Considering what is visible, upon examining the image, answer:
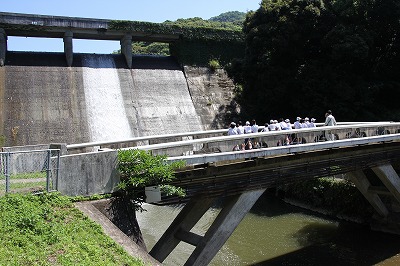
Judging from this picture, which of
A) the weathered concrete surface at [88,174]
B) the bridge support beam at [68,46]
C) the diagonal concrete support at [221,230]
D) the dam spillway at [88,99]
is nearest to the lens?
the weathered concrete surface at [88,174]

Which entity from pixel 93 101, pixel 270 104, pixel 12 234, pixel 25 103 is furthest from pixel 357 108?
pixel 12 234

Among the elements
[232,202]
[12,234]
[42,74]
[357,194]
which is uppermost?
[42,74]

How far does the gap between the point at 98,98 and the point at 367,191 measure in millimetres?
20589

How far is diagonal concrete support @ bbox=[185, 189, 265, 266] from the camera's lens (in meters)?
10.7

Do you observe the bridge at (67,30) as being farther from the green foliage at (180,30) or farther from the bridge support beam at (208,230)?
the bridge support beam at (208,230)

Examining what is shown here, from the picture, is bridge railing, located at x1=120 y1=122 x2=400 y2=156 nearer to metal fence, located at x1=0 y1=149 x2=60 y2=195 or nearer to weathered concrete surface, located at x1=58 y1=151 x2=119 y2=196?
weathered concrete surface, located at x1=58 y1=151 x2=119 y2=196

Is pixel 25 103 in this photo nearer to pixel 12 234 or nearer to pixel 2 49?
pixel 2 49

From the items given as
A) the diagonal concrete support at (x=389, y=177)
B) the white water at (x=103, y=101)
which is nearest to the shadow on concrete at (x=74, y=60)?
the white water at (x=103, y=101)

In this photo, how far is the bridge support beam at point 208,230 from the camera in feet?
35.2

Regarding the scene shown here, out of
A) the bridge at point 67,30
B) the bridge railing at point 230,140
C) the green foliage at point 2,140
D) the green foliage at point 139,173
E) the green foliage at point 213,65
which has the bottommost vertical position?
the green foliage at point 2,140

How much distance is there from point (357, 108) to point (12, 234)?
24.8m

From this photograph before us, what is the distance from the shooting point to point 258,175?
468 inches

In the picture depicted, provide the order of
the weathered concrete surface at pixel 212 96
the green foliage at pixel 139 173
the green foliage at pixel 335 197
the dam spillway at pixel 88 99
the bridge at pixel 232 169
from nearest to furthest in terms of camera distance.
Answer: the green foliage at pixel 139 173 → the bridge at pixel 232 169 → the green foliage at pixel 335 197 → the dam spillway at pixel 88 99 → the weathered concrete surface at pixel 212 96

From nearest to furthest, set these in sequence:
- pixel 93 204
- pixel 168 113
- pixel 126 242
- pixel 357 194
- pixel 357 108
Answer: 1. pixel 126 242
2. pixel 93 204
3. pixel 357 194
4. pixel 357 108
5. pixel 168 113
